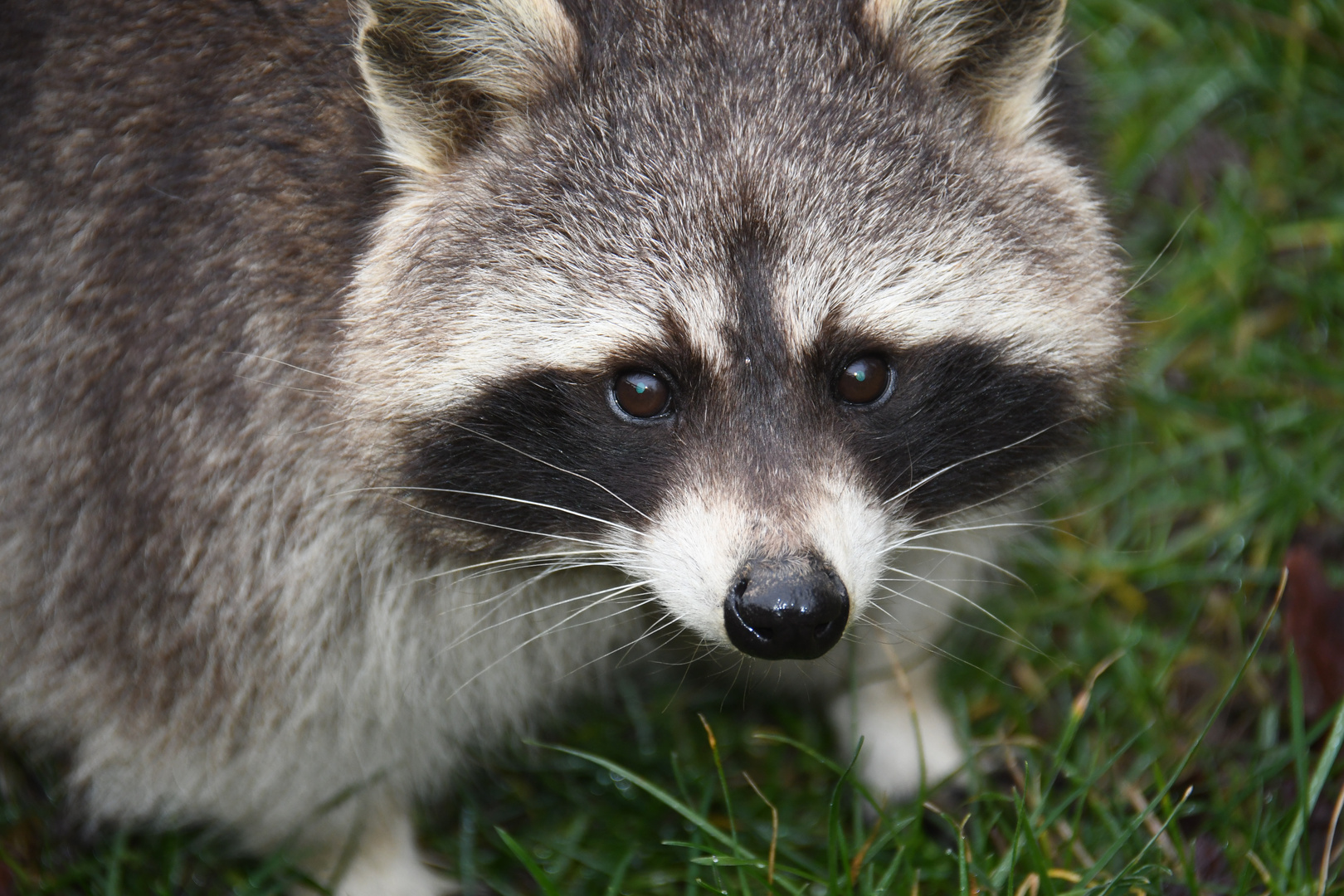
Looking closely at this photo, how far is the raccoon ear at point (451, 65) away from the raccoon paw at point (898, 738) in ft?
6.88

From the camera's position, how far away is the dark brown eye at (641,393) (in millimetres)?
2762

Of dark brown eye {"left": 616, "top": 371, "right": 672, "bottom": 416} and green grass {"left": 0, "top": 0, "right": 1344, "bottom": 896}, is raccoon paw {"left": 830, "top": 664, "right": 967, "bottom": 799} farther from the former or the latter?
dark brown eye {"left": 616, "top": 371, "right": 672, "bottom": 416}

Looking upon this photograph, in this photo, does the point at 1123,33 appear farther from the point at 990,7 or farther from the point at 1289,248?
the point at 990,7

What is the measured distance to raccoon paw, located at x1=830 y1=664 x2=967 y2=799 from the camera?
3.97 meters

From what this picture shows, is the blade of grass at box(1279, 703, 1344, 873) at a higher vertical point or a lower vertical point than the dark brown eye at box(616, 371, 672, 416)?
lower

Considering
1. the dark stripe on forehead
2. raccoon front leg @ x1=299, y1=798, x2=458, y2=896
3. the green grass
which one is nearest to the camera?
the dark stripe on forehead

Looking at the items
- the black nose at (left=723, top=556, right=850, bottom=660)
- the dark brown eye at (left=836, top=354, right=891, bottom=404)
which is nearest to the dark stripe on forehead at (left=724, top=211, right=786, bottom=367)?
→ the dark brown eye at (left=836, top=354, right=891, bottom=404)

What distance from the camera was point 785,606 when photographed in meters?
2.55

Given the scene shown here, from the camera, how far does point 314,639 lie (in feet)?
10.5

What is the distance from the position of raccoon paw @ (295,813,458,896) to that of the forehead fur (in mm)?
1506

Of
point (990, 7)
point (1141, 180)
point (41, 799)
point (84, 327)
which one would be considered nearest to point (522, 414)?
point (84, 327)

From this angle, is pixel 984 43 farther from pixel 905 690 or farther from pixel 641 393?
pixel 905 690

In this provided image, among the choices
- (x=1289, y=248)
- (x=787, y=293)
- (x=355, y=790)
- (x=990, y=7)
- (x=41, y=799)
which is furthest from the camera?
(x=1289, y=248)

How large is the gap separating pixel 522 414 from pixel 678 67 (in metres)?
0.84
